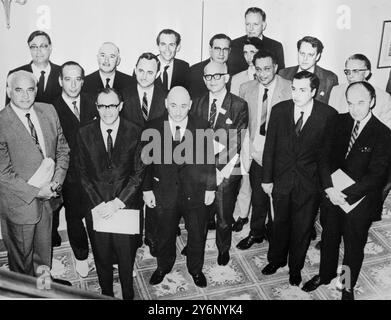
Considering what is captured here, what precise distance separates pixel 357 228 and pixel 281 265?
74 centimetres

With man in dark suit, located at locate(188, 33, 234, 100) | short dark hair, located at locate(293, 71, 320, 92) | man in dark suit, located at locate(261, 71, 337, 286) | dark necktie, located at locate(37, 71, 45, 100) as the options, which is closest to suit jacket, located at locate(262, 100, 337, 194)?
man in dark suit, located at locate(261, 71, 337, 286)

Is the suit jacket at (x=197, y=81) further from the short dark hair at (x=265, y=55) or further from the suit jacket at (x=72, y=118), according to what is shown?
the suit jacket at (x=72, y=118)

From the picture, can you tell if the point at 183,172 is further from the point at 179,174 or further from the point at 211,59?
the point at 211,59

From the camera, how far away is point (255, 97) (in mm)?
3494

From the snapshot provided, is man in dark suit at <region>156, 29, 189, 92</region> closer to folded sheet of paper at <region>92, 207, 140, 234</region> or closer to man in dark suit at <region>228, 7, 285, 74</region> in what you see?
man in dark suit at <region>228, 7, 285, 74</region>

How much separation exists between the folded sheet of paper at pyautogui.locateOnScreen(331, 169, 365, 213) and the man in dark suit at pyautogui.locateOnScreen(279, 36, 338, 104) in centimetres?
76

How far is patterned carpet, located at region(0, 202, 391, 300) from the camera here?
10.9 feet

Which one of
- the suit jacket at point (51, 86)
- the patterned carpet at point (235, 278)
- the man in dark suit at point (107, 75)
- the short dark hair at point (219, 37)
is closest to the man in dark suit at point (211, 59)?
the short dark hair at point (219, 37)

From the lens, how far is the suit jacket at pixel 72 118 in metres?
3.20

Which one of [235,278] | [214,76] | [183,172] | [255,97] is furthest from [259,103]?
[235,278]

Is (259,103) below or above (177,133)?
above

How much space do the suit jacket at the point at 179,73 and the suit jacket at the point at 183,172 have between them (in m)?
0.67

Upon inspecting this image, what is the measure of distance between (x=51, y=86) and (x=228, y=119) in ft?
4.23

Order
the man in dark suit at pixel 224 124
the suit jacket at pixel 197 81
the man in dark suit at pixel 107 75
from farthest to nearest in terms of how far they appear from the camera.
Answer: the suit jacket at pixel 197 81, the man in dark suit at pixel 107 75, the man in dark suit at pixel 224 124
